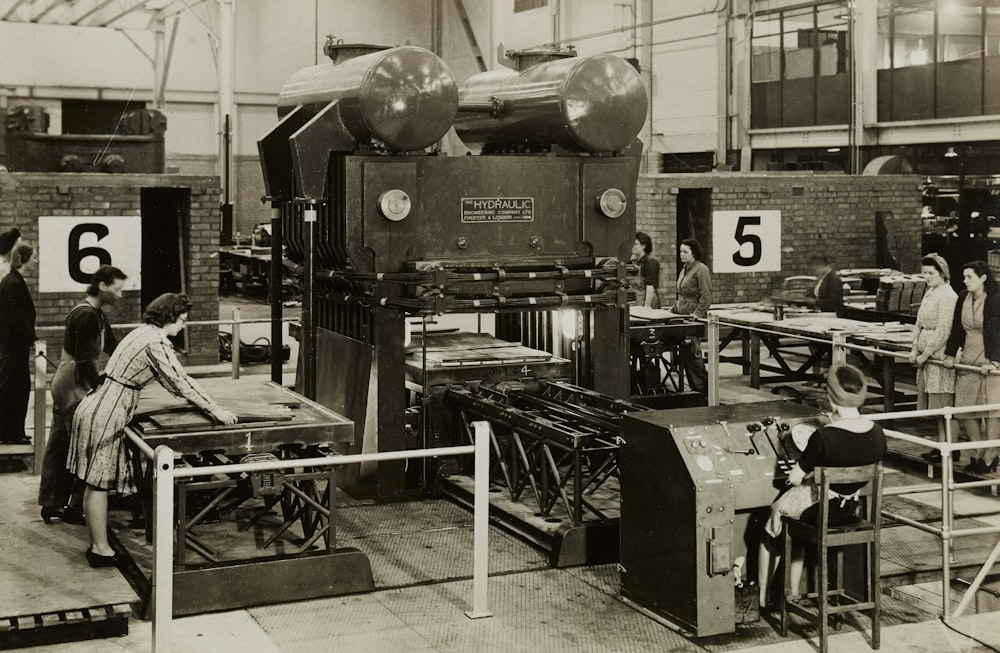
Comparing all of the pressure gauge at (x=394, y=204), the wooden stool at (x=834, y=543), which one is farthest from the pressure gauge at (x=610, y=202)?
the wooden stool at (x=834, y=543)

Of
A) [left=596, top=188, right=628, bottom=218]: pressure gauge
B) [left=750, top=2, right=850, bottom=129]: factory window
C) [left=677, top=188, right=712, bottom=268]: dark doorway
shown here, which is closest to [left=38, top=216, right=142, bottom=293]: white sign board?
[left=596, top=188, right=628, bottom=218]: pressure gauge

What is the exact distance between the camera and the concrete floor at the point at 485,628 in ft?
19.8

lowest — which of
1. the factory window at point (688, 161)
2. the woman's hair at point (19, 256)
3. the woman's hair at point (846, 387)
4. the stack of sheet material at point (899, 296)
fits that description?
the woman's hair at point (846, 387)

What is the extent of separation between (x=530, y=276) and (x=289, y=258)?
2582 mm

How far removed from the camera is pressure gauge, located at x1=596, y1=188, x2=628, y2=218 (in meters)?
9.38

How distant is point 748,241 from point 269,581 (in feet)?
30.0

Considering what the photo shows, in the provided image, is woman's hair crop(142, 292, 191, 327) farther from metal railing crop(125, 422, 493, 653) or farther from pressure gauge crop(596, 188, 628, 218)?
pressure gauge crop(596, 188, 628, 218)

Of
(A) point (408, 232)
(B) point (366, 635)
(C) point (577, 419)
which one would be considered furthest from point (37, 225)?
(B) point (366, 635)

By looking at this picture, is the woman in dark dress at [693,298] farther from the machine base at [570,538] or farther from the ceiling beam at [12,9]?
the ceiling beam at [12,9]

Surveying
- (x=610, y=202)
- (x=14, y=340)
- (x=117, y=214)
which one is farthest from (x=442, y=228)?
(x=117, y=214)

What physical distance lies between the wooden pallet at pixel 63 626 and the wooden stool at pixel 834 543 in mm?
3470

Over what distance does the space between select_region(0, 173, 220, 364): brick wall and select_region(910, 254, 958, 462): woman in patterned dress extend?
8953 millimetres

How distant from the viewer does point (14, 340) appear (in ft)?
31.1

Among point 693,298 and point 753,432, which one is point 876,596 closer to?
point 753,432
